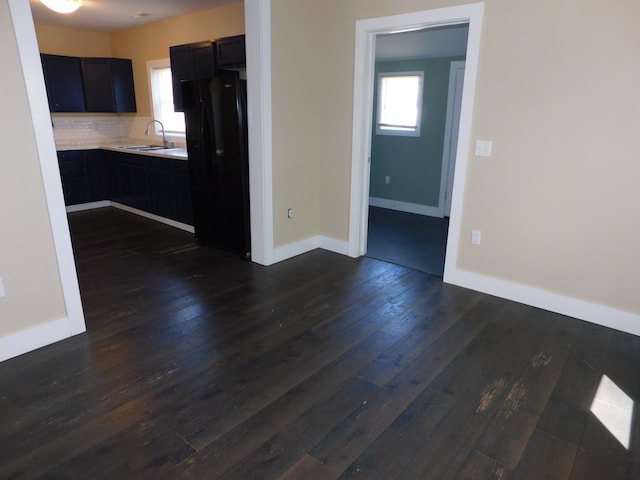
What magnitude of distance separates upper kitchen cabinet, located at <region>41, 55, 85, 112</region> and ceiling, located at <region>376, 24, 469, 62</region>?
4.08m

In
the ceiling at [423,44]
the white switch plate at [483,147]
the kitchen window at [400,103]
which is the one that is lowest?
the white switch plate at [483,147]

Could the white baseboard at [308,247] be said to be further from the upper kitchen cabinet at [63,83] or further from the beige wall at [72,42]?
the beige wall at [72,42]

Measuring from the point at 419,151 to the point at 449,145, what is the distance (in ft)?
1.48

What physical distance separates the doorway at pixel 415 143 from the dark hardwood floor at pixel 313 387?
167cm

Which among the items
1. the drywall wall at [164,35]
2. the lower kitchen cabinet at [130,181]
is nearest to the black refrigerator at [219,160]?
the lower kitchen cabinet at [130,181]

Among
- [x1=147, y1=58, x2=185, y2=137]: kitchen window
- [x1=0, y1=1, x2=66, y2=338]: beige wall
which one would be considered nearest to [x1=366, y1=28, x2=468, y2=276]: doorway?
[x1=147, y1=58, x2=185, y2=137]: kitchen window

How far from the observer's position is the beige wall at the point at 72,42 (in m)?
5.53

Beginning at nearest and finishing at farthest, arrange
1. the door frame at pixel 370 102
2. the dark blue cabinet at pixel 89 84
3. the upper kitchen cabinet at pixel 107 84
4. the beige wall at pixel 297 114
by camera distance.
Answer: the door frame at pixel 370 102, the beige wall at pixel 297 114, the dark blue cabinet at pixel 89 84, the upper kitchen cabinet at pixel 107 84

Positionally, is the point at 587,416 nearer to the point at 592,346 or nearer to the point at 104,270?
the point at 592,346

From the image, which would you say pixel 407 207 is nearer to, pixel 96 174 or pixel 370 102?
pixel 370 102

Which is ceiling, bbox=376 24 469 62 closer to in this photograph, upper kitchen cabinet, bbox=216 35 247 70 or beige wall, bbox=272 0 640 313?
beige wall, bbox=272 0 640 313

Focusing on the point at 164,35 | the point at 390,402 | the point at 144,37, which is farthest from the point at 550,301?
the point at 144,37

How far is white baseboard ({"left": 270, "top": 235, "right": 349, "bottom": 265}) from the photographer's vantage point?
3.93m

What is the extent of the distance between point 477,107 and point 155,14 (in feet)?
13.5
